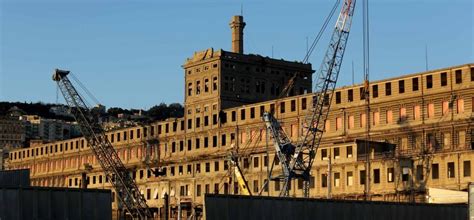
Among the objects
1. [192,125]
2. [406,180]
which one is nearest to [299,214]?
[406,180]

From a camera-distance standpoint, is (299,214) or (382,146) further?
(382,146)

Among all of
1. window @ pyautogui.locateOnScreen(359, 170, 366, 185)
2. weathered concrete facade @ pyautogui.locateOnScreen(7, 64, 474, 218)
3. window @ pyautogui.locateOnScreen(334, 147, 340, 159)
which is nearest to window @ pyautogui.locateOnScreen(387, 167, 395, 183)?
weathered concrete facade @ pyautogui.locateOnScreen(7, 64, 474, 218)

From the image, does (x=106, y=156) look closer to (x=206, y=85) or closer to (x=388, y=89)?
(x=206, y=85)

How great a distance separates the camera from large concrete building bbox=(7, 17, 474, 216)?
128m

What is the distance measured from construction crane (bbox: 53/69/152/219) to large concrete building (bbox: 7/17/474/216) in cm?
290

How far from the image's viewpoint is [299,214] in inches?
2854

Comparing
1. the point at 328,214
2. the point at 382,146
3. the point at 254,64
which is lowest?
the point at 328,214

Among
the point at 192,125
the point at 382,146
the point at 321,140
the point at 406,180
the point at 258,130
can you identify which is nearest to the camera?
the point at 406,180

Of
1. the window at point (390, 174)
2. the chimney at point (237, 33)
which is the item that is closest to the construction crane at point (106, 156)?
the chimney at point (237, 33)

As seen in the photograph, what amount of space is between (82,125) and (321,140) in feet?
164

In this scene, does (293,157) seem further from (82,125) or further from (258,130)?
(82,125)

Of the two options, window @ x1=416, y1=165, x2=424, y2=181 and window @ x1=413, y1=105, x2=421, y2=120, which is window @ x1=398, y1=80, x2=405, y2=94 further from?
window @ x1=416, y1=165, x2=424, y2=181

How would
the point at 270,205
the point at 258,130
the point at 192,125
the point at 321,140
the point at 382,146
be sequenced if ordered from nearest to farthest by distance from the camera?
the point at 270,205 → the point at 382,146 → the point at 321,140 → the point at 258,130 → the point at 192,125

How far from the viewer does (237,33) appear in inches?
7023
